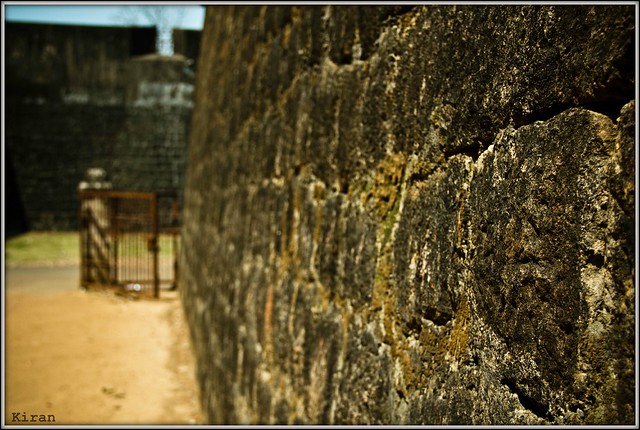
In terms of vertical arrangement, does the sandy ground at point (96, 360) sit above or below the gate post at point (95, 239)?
below

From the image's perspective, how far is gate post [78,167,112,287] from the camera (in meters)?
11.1

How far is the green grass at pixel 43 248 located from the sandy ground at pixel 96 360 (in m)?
3.92

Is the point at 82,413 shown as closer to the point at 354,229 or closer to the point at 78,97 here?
the point at 354,229

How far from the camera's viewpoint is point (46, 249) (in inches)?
641

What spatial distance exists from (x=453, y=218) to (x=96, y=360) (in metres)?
6.13

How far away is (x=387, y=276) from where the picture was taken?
1.55m

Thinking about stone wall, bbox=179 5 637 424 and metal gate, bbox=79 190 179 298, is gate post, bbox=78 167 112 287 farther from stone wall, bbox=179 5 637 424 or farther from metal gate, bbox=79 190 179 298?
stone wall, bbox=179 5 637 424

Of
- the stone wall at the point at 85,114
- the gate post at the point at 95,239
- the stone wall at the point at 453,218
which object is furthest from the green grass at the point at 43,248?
the stone wall at the point at 453,218

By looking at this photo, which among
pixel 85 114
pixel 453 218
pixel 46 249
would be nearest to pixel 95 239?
pixel 46 249

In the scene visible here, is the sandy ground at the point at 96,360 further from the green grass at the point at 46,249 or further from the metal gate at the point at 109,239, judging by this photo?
the green grass at the point at 46,249

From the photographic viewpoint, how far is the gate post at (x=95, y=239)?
1110 cm

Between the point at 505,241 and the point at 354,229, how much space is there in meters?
0.80

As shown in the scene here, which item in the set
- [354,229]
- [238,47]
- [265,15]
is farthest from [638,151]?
[238,47]

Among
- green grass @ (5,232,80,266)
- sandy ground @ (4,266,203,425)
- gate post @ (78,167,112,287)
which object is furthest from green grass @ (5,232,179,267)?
sandy ground @ (4,266,203,425)
